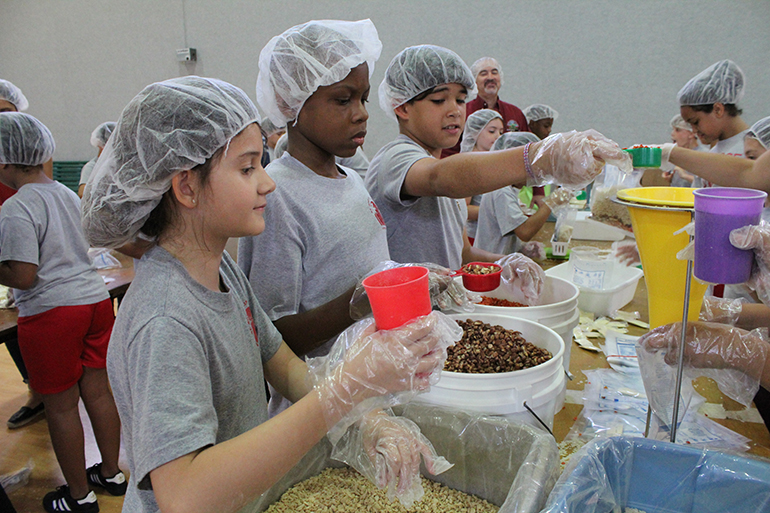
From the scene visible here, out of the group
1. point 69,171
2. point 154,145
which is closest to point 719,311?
point 154,145

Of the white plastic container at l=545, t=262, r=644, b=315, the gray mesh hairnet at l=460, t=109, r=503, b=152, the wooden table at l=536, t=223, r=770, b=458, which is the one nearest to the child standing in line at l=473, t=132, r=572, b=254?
the gray mesh hairnet at l=460, t=109, r=503, b=152

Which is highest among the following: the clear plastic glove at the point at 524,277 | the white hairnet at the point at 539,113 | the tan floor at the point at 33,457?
the white hairnet at the point at 539,113

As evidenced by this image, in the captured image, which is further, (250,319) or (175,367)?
(250,319)

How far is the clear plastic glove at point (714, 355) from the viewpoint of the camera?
110 cm

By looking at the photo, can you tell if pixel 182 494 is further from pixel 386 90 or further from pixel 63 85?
pixel 63 85

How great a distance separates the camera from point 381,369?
2.60 feet

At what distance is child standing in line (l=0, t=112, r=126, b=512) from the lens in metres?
2.08

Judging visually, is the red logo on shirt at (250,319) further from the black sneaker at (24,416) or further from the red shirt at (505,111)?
the red shirt at (505,111)

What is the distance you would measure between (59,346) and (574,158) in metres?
2.23

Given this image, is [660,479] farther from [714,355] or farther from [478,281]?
[478,281]

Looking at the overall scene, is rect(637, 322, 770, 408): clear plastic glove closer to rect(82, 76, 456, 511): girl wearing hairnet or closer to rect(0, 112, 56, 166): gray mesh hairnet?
rect(82, 76, 456, 511): girl wearing hairnet

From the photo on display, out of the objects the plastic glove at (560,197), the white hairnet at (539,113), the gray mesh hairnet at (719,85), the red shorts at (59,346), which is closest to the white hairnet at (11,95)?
the red shorts at (59,346)

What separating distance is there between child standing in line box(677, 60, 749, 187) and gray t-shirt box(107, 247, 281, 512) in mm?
3136

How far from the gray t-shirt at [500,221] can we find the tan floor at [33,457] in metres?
2.43
